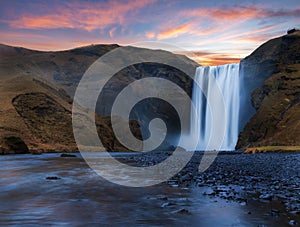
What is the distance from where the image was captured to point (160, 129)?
→ 134 m

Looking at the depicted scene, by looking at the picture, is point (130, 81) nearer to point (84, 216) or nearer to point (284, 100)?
point (284, 100)

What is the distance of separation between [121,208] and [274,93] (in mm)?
79198

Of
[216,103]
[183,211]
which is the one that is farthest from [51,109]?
[183,211]

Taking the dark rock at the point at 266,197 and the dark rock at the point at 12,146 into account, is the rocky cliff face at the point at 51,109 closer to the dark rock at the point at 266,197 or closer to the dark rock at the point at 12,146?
the dark rock at the point at 12,146

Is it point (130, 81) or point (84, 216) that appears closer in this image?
point (84, 216)

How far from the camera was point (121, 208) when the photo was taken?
11.4m

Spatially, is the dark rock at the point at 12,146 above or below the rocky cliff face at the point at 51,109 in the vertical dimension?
below

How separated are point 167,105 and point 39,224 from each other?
133 m

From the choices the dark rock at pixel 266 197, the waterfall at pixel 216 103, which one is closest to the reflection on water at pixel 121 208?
the dark rock at pixel 266 197

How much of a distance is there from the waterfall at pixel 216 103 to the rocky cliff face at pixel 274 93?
4517 mm

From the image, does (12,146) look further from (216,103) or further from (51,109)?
(216,103)

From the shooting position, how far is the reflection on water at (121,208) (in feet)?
30.9

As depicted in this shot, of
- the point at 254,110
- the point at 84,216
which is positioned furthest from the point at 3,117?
the point at 84,216

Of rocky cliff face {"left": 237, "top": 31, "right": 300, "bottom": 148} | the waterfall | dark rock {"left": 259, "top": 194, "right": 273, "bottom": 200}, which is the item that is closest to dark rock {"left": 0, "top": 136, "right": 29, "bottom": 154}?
rocky cliff face {"left": 237, "top": 31, "right": 300, "bottom": 148}
